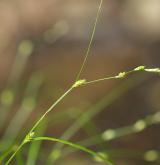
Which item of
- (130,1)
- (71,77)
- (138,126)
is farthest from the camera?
(130,1)

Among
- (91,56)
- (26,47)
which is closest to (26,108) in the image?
(26,47)

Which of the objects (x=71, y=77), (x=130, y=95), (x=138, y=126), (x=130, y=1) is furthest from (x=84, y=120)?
(x=130, y=1)

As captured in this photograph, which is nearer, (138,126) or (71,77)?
(138,126)

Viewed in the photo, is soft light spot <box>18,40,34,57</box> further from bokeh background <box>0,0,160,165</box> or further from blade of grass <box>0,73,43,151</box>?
bokeh background <box>0,0,160,165</box>

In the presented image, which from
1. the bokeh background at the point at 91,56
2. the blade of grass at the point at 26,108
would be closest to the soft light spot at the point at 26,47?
the blade of grass at the point at 26,108

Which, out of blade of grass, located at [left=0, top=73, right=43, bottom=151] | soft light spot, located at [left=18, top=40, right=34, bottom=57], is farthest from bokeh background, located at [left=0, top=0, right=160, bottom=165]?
soft light spot, located at [left=18, top=40, right=34, bottom=57]

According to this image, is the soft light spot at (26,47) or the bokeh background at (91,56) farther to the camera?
the bokeh background at (91,56)

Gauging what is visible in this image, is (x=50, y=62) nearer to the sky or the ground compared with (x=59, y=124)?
nearer to the sky

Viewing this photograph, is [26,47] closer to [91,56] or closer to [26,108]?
[26,108]

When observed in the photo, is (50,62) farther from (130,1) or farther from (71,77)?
(130,1)

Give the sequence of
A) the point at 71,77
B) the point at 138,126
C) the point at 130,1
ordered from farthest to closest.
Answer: the point at 130,1 → the point at 71,77 → the point at 138,126

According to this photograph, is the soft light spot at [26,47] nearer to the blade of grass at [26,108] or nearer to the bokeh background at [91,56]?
the blade of grass at [26,108]
